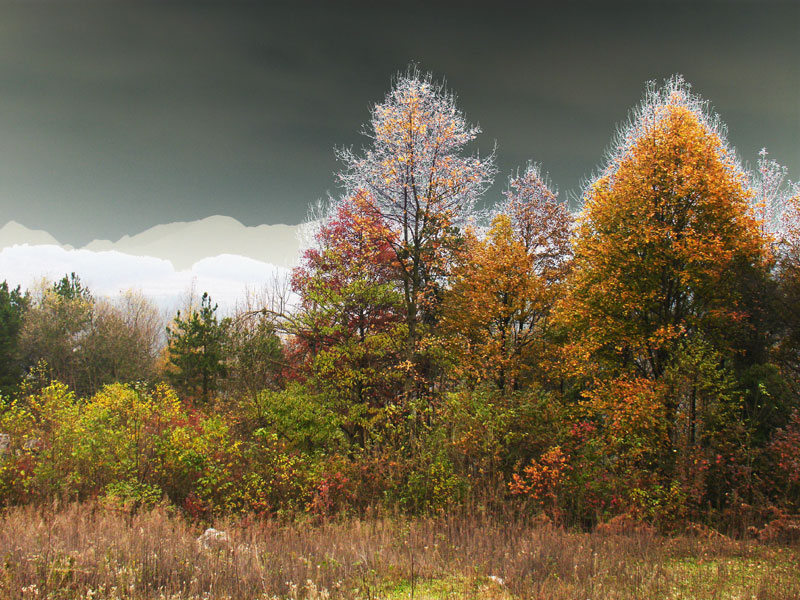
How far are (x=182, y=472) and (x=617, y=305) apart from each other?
49.4ft

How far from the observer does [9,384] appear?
3575 cm

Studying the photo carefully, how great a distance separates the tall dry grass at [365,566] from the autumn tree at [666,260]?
8602 millimetres

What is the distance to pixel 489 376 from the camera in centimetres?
2034

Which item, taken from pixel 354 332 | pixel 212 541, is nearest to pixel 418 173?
pixel 354 332

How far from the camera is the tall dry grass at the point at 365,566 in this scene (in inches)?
228

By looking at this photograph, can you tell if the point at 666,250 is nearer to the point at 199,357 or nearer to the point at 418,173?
the point at 418,173

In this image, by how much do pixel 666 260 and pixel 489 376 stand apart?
764cm

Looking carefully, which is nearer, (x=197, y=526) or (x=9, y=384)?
(x=197, y=526)

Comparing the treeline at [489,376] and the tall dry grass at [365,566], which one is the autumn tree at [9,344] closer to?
the treeline at [489,376]

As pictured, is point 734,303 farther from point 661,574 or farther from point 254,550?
point 254,550

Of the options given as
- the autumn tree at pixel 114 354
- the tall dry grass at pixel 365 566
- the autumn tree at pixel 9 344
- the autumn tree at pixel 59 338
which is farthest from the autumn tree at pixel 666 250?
the autumn tree at pixel 9 344

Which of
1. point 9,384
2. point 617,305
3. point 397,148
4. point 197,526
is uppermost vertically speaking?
point 397,148

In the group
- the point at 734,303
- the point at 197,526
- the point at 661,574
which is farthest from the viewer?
the point at 734,303

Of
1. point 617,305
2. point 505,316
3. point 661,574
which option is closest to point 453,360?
point 505,316
